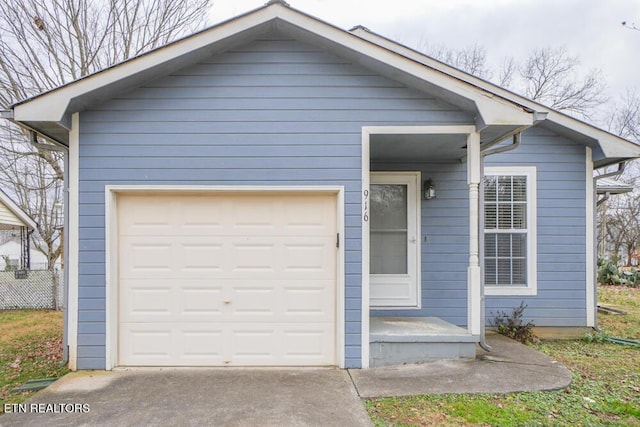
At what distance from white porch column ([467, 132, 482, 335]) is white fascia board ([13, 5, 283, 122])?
2.74m

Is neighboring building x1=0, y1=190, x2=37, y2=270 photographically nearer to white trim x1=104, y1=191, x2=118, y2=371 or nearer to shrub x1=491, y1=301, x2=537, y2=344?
white trim x1=104, y1=191, x2=118, y2=371

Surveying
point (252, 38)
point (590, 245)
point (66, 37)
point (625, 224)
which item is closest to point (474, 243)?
point (590, 245)

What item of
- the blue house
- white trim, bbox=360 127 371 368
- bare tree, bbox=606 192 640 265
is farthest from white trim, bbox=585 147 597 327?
bare tree, bbox=606 192 640 265

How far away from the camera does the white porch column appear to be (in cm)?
→ 439

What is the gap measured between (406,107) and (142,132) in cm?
311

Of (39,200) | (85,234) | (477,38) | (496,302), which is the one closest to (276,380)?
(85,234)

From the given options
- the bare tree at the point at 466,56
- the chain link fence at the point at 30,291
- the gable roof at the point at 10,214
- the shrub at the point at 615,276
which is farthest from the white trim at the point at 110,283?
the bare tree at the point at 466,56

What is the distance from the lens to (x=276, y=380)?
392 centimetres

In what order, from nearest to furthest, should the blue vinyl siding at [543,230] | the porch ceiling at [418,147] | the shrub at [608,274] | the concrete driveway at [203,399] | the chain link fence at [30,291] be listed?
the concrete driveway at [203,399]
the porch ceiling at [418,147]
the blue vinyl siding at [543,230]
the chain link fence at [30,291]
the shrub at [608,274]

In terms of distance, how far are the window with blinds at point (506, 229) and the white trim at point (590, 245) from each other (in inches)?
36.1

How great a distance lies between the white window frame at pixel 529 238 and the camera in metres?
5.92

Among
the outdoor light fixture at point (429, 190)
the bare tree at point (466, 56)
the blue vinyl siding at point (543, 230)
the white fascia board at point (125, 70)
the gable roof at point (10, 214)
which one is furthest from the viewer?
the bare tree at point (466, 56)

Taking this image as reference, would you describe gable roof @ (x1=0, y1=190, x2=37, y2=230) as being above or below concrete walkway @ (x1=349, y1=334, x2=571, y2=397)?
above

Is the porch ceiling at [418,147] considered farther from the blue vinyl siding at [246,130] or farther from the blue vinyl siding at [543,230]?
the blue vinyl siding at [246,130]
